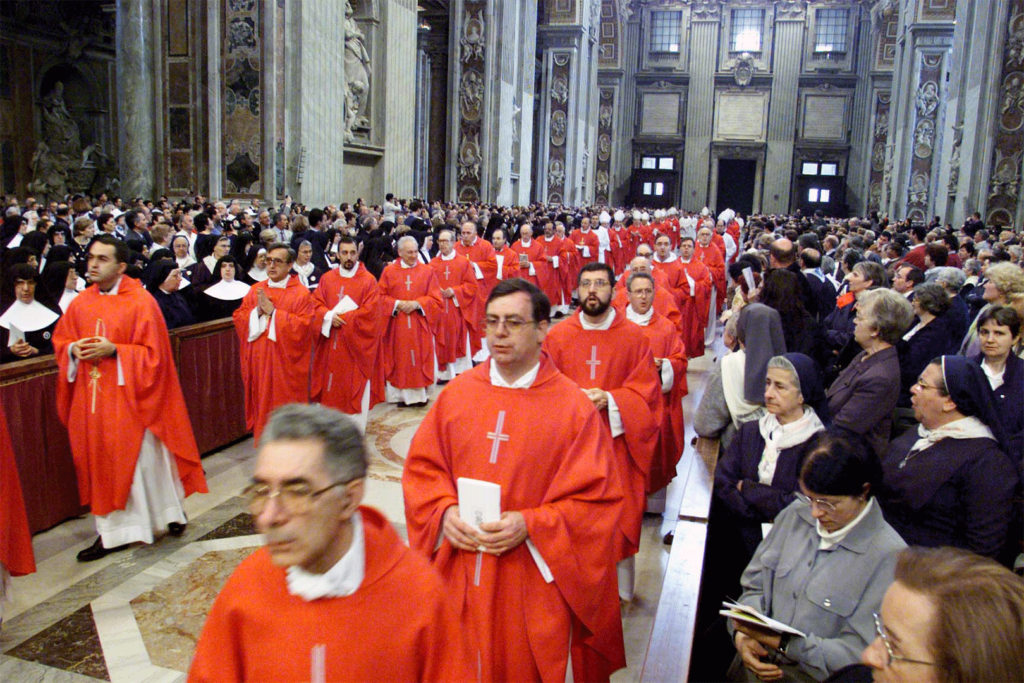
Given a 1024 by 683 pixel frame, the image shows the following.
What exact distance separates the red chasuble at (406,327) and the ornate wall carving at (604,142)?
34190mm

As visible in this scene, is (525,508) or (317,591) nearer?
(317,591)

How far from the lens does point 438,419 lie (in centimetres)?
346

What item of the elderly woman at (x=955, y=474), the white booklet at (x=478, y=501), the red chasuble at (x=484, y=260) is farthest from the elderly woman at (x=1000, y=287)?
the red chasuble at (x=484, y=260)

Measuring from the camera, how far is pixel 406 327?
379 inches

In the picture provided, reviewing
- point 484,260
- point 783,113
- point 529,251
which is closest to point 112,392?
point 484,260

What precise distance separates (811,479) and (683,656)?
0.84 metres

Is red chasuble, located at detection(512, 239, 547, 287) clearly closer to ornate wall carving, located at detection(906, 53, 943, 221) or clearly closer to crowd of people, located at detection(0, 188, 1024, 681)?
crowd of people, located at detection(0, 188, 1024, 681)

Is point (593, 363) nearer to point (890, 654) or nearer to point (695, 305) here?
point (890, 654)

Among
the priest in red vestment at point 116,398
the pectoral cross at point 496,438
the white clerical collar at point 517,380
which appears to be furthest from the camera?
the priest in red vestment at point 116,398

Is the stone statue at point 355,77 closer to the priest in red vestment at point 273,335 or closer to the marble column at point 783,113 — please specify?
the priest in red vestment at point 273,335

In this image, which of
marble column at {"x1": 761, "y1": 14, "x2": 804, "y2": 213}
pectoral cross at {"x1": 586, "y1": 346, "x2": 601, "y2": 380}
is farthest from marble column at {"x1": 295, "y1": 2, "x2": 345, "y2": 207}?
marble column at {"x1": 761, "y1": 14, "x2": 804, "y2": 213}

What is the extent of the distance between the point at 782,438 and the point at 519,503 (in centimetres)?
157

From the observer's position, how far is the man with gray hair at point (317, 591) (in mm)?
1882

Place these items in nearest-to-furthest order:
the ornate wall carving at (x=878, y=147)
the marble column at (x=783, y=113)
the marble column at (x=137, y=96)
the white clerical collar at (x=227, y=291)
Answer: the white clerical collar at (x=227, y=291) → the marble column at (x=137, y=96) → the ornate wall carving at (x=878, y=147) → the marble column at (x=783, y=113)
